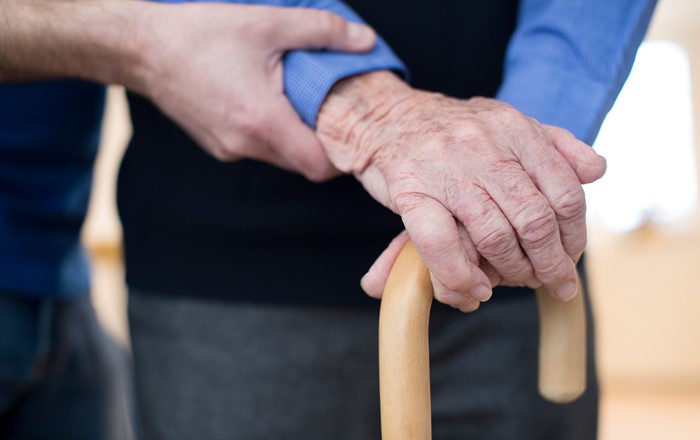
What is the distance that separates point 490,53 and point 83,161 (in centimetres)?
65

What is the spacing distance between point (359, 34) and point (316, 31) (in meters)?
0.04

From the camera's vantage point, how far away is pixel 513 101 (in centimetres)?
67

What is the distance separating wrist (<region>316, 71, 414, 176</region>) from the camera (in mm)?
588

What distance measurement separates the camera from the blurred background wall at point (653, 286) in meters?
4.37

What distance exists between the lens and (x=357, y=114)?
1.98 ft

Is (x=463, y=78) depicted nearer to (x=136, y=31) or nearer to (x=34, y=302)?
(x=136, y=31)

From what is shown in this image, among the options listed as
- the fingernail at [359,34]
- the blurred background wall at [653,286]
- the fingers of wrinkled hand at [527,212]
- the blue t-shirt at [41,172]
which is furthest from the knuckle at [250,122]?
the blurred background wall at [653,286]

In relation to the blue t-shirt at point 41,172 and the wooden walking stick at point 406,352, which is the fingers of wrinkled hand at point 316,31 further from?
the blue t-shirt at point 41,172

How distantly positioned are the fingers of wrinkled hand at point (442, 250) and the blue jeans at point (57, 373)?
760 mm

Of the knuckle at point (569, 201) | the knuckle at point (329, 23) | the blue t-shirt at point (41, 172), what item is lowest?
the blue t-shirt at point (41, 172)

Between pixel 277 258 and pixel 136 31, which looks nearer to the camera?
pixel 136 31

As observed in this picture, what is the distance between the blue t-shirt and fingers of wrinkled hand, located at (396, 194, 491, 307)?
2.35 ft

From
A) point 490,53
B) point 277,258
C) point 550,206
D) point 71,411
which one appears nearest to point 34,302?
point 71,411

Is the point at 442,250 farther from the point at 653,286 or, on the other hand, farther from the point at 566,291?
the point at 653,286
